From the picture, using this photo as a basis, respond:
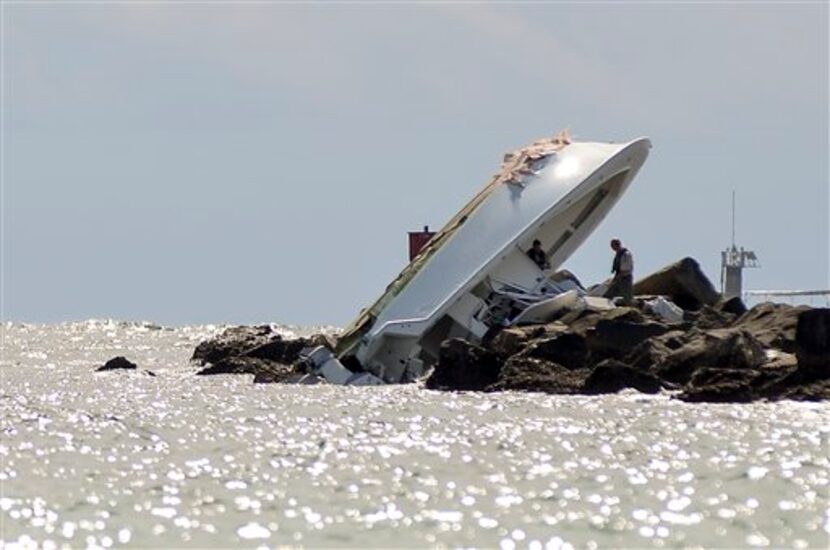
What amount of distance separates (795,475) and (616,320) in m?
10.3

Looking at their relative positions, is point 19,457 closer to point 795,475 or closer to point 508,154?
point 795,475

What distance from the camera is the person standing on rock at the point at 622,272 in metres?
31.6

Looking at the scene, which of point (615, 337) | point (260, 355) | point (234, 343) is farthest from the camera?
point (234, 343)

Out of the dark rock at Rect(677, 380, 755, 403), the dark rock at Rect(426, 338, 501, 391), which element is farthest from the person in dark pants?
the dark rock at Rect(677, 380, 755, 403)

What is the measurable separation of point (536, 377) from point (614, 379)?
1.30 m

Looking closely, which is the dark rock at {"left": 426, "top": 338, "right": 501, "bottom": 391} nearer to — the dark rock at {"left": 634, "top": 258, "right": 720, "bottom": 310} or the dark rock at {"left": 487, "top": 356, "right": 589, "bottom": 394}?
the dark rock at {"left": 487, "top": 356, "right": 589, "bottom": 394}

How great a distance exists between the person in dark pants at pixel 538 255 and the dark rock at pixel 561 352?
328 centimetres

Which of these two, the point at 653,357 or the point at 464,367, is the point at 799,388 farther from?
the point at 464,367

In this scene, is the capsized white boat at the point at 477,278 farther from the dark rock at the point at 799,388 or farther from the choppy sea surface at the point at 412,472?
the dark rock at the point at 799,388

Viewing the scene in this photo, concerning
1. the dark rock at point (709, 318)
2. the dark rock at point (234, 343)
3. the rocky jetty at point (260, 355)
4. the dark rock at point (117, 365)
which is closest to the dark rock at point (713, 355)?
the dark rock at point (709, 318)

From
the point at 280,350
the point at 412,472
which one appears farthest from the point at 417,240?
the point at 412,472

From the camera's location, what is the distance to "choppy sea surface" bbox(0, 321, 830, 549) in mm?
15125

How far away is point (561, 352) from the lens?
27656mm

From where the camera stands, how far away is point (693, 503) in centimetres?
1645
